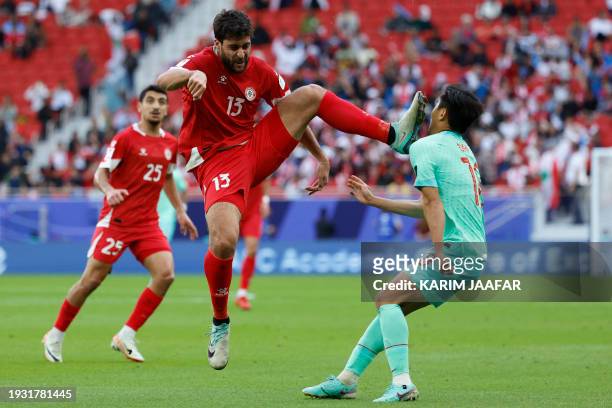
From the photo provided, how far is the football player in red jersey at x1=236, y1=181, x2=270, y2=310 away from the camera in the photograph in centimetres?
1661

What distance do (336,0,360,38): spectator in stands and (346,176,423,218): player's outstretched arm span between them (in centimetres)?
2295

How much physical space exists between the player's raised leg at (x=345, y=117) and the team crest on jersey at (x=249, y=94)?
0.20 meters

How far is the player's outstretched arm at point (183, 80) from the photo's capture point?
781cm

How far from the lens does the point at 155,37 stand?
3266 cm

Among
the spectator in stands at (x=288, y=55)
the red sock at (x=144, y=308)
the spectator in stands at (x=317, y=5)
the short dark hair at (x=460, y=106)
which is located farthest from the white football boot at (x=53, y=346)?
the spectator in stands at (x=317, y=5)

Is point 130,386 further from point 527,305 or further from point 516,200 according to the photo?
point 516,200

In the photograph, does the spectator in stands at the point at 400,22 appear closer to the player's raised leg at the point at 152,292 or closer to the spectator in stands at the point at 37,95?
the spectator in stands at the point at 37,95

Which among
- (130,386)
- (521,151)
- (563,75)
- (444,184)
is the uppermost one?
(563,75)

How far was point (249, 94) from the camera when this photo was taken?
8844 mm

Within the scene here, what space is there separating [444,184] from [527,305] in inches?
409

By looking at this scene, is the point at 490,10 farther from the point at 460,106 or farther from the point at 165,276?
the point at 460,106

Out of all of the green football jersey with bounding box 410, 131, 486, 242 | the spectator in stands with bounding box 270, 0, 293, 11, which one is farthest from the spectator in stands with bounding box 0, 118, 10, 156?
the green football jersey with bounding box 410, 131, 486, 242

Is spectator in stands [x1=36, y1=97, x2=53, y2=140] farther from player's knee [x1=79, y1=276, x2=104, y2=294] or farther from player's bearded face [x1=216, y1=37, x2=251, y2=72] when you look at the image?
player's bearded face [x1=216, y1=37, x2=251, y2=72]

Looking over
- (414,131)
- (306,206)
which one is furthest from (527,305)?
(414,131)
